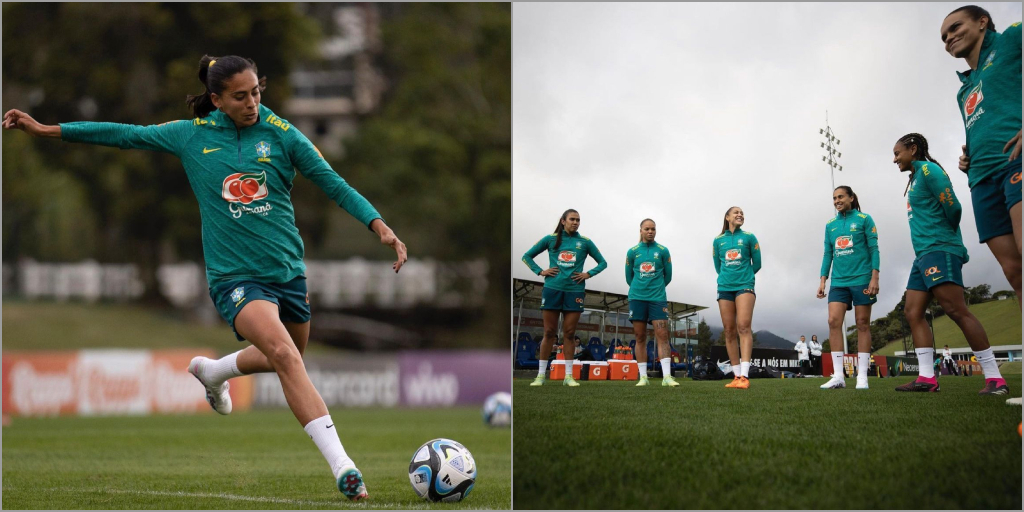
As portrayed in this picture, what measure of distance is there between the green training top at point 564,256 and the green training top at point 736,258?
1.51 feet

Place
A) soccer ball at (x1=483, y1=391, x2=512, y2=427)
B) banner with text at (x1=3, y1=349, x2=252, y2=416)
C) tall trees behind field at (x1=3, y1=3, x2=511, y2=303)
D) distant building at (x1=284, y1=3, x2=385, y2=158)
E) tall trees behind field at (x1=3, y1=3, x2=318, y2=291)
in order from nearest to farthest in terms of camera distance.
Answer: soccer ball at (x1=483, y1=391, x2=512, y2=427)
banner with text at (x1=3, y1=349, x2=252, y2=416)
tall trees behind field at (x1=3, y1=3, x2=318, y2=291)
tall trees behind field at (x1=3, y1=3, x2=511, y2=303)
distant building at (x1=284, y1=3, x2=385, y2=158)

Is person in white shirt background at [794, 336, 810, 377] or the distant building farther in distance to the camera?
the distant building

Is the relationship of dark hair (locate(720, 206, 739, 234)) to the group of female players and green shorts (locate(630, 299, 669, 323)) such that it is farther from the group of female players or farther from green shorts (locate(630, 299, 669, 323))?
green shorts (locate(630, 299, 669, 323))

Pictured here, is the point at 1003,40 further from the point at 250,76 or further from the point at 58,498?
the point at 58,498

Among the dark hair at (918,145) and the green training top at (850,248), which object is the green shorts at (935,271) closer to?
the green training top at (850,248)

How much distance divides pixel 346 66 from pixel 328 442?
30944 mm

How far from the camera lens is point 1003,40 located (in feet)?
11.5

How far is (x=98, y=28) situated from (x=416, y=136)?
1011cm

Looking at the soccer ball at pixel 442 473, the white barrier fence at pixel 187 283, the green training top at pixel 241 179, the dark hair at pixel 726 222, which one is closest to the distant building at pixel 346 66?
the white barrier fence at pixel 187 283

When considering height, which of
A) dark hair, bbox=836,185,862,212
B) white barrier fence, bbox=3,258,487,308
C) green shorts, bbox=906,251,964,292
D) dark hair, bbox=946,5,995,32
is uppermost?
white barrier fence, bbox=3,258,487,308

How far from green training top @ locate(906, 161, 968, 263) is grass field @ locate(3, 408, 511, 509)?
2336mm

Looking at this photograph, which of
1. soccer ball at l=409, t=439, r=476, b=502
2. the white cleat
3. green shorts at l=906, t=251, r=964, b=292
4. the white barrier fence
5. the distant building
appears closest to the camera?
green shorts at l=906, t=251, r=964, b=292

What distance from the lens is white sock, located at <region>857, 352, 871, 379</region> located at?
3.49 metres

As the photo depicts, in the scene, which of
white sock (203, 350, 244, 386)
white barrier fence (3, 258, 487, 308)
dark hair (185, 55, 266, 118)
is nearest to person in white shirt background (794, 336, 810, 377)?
dark hair (185, 55, 266, 118)
